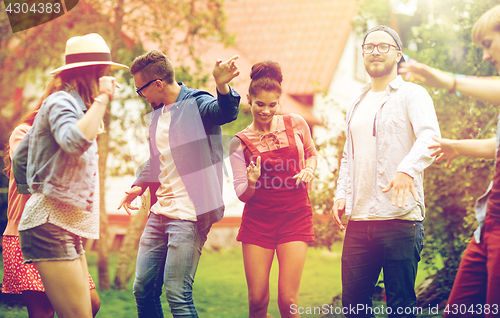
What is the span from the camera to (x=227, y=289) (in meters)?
6.71

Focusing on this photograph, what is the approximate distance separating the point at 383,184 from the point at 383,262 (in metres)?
0.51

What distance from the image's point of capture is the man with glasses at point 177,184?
9.91ft

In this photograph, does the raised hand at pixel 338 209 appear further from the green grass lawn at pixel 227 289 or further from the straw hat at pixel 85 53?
the green grass lawn at pixel 227 289

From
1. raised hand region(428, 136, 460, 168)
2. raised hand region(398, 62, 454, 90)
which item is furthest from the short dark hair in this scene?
raised hand region(428, 136, 460, 168)

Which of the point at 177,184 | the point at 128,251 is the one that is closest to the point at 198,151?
the point at 177,184

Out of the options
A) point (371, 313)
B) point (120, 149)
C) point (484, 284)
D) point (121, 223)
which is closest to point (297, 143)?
point (371, 313)

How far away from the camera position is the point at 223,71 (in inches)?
110

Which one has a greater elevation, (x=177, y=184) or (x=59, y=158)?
(x=59, y=158)

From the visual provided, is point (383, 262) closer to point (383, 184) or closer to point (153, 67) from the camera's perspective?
point (383, 184)

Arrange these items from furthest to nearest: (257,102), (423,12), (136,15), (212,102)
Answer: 1. (136,15)
2. (423,12)
3. (257,102)
4. (212,102)

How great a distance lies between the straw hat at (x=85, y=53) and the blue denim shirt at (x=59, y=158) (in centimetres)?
24

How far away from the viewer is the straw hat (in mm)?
2777

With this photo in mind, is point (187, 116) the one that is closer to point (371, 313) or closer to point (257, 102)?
point (257, 102)

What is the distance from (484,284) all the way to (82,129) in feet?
7.26
